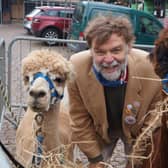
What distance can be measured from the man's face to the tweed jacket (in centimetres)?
21

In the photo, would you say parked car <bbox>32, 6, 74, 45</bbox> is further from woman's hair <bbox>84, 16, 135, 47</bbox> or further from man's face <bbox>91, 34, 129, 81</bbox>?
man's face <bbox>91, 34, 129, 81</bbox>

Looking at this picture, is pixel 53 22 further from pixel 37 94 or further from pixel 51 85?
pixel 37 94

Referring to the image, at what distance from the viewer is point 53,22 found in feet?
68.1

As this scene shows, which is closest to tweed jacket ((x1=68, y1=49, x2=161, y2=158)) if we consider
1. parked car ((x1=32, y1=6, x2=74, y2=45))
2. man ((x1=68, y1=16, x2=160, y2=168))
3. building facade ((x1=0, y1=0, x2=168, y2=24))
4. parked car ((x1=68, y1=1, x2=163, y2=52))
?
man ((x1=68, y1=16, x2=160, y2=168))

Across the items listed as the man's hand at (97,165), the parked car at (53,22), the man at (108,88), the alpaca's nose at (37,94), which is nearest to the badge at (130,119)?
the man at (108,88)

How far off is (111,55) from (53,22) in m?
17.7

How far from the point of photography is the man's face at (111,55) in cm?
321

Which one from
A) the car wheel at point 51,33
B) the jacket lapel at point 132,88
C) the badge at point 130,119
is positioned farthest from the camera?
the car wheel at point 51,33

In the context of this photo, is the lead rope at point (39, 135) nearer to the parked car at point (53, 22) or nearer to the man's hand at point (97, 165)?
the man's hand at point (97, 165)

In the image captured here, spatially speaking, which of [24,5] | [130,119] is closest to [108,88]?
[130,119]

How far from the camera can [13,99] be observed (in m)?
7.50

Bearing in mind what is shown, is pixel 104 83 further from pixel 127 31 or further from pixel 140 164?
pixel 140 164

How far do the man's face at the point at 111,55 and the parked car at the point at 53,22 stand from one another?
56.8 ft

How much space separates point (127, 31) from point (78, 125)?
2.77 ft
